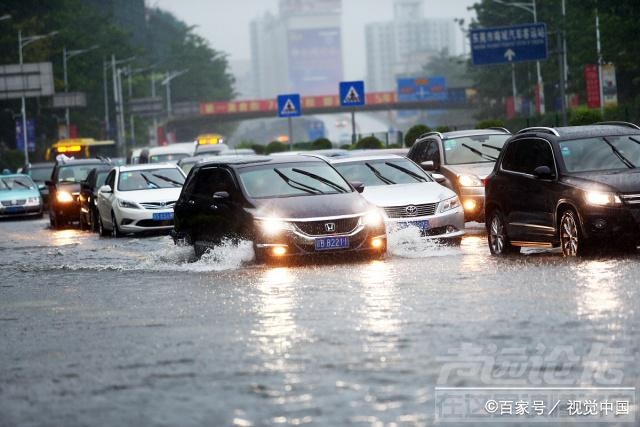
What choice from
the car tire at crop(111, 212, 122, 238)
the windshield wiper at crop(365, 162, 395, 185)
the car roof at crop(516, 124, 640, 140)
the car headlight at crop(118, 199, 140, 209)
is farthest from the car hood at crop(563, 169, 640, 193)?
the car tire at crop(111, 212, 122, 238)

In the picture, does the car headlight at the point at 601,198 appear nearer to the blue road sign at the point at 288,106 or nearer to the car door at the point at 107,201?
the car door at the point at 107,201

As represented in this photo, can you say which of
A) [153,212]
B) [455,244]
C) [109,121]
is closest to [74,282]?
[455,244]

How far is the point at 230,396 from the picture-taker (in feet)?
28.8

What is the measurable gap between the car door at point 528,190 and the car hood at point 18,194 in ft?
93.5

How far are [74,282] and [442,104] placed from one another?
450 ft

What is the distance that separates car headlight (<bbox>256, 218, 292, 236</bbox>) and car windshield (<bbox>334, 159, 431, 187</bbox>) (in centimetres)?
Answer: 452

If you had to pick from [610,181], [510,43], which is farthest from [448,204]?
[510,43]

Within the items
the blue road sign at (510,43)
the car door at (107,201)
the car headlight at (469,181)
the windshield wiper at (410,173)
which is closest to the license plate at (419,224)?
the windshield wiper at (410,173)

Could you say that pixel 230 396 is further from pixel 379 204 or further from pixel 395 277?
pixel 379 204

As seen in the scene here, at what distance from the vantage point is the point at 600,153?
18.6 metres

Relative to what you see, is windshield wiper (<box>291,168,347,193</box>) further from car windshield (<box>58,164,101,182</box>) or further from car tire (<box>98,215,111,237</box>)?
car windshield (<box>58,164,101,182</box>)

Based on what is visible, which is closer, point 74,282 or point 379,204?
point 74,282

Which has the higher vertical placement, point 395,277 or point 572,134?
point 572,134

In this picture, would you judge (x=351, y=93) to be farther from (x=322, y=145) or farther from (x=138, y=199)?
(x=322, y=145)
